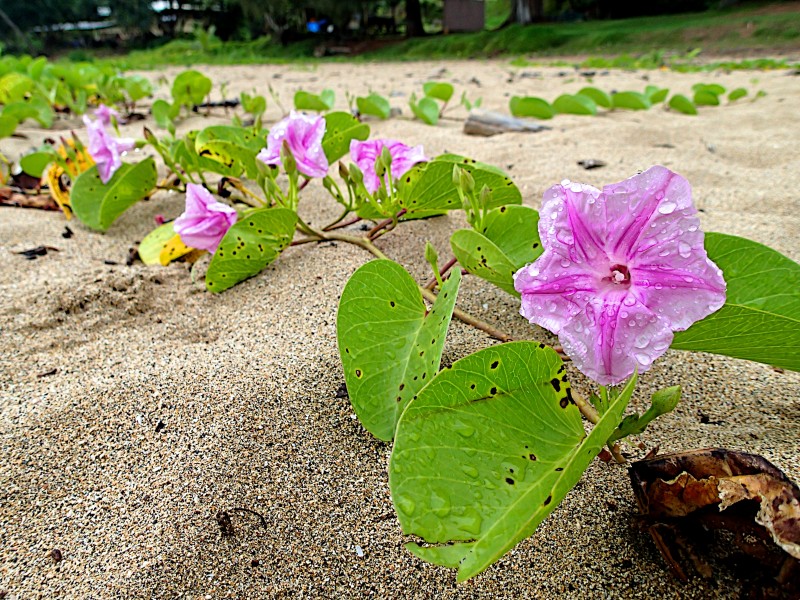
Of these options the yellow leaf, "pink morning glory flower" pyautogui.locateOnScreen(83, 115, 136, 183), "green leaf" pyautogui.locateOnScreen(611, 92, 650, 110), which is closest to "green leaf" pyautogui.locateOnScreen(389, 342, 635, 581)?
the yellow leaf

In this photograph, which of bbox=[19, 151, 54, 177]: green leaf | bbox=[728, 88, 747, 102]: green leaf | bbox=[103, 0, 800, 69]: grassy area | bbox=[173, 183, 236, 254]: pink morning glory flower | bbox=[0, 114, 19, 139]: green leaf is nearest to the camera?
bbox=[173, 183, 236, 254]: pink morning glory flower

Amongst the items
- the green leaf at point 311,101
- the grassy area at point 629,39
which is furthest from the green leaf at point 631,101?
the grassy area at point 629,39

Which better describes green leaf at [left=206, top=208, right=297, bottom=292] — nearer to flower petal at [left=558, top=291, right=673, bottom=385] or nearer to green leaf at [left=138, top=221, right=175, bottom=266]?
green leaf at [left=138, top=221, right=175, bottom=266]

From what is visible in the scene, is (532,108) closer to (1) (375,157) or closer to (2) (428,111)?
(2) (428,111)

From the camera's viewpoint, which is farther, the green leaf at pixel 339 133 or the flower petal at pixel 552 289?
the green leaf at pixel 339 133

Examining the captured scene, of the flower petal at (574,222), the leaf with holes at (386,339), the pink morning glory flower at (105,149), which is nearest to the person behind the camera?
the flower petal at (574,222)

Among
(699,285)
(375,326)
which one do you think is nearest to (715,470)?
(699,285)

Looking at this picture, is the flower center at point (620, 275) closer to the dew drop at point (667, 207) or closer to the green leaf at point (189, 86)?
the dew drop at point (667, 207)

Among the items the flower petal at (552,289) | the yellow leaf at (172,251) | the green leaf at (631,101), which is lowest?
the yellow leaf at (172,251)

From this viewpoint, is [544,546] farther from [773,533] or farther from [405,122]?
[405,122]
